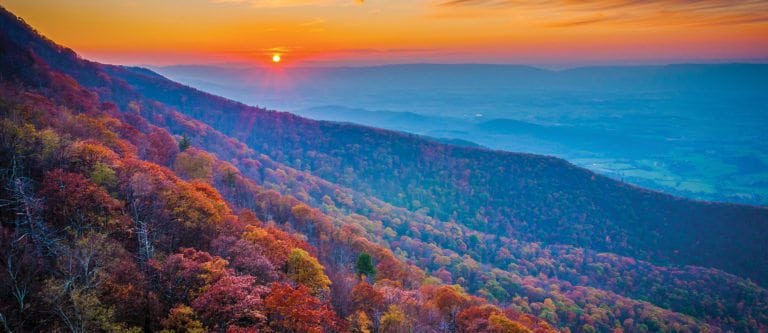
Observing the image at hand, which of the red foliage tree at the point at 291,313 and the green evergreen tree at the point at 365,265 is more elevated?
the red foliage tree at the point at 291,313

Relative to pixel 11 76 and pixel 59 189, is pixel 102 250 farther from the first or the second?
pixel 11 76

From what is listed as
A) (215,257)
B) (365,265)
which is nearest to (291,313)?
(215,257)

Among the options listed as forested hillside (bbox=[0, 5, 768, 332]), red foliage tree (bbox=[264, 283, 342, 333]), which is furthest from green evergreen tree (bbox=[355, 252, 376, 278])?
red foliage tree (bbox=[264, 283, 342, 333])

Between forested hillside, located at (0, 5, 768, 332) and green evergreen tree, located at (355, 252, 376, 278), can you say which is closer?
forested hillside, located at (0, 5, 768, 332)

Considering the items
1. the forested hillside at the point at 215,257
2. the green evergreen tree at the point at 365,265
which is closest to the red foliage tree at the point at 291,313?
the forested hillside at the point at 215,257

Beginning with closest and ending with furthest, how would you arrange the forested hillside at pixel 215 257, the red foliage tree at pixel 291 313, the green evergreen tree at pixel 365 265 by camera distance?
1. the forested hillside at pixel 215 257
2. the red foliage tree at pixel 291 313
3. the green evergreen tree at pixel 365 265

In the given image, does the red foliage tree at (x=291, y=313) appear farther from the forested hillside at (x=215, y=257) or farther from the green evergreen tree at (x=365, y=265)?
the green evergreen tree at (x=365, y=265)

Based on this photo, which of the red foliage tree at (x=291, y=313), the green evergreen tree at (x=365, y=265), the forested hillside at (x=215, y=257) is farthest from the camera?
the green evergreen tree at (x=365, y=265)

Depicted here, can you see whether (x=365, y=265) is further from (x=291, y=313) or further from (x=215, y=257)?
(x=291, y=313)

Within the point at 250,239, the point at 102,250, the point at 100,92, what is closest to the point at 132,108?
the point at 100,92

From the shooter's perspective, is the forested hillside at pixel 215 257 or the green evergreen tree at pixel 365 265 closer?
the forested hillside at pixel 215 257

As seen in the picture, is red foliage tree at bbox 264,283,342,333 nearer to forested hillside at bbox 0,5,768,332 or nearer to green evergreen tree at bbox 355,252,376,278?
forested hillside at bbox 0,5,768,332
